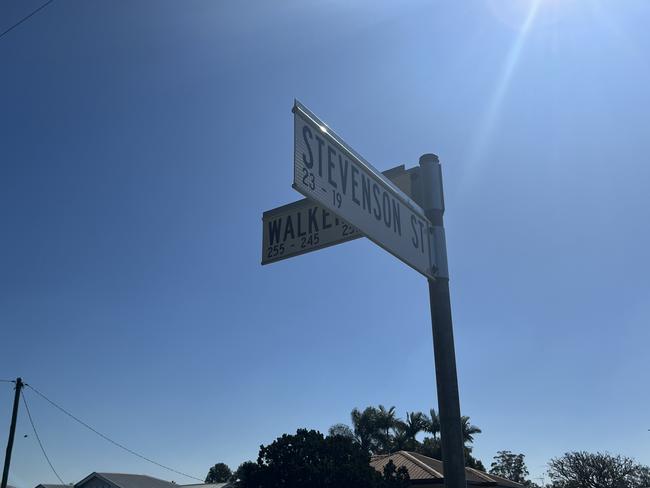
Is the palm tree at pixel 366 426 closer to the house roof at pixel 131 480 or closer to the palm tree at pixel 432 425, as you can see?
the palm tree at pixel 432 425

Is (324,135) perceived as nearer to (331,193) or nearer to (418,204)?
(331,193)

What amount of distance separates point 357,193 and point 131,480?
170 feet

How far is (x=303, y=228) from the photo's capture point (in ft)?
13.9

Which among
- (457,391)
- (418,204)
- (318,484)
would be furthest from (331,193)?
(318,484)

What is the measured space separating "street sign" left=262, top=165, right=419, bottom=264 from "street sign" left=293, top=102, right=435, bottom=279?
34 centimetres

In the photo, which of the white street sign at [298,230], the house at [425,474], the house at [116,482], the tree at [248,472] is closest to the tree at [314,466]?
the tree at [248,472]

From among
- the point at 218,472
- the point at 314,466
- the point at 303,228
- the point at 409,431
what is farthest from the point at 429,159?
the point at 218,472

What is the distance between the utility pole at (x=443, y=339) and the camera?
3.60 metres

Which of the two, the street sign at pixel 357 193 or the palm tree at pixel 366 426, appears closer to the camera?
the street sign at pixel 357 193

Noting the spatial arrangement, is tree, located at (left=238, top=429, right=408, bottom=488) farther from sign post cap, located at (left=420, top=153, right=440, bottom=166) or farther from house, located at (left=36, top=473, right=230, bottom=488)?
house, located at (left=36, top=473, right=230, bottom=488)

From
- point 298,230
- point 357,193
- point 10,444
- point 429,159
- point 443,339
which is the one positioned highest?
point 10,444

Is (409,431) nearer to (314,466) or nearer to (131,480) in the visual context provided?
(131,480)

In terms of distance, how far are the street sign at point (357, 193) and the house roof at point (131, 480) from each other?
4698 centimetres

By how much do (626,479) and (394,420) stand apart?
22.8 metres
